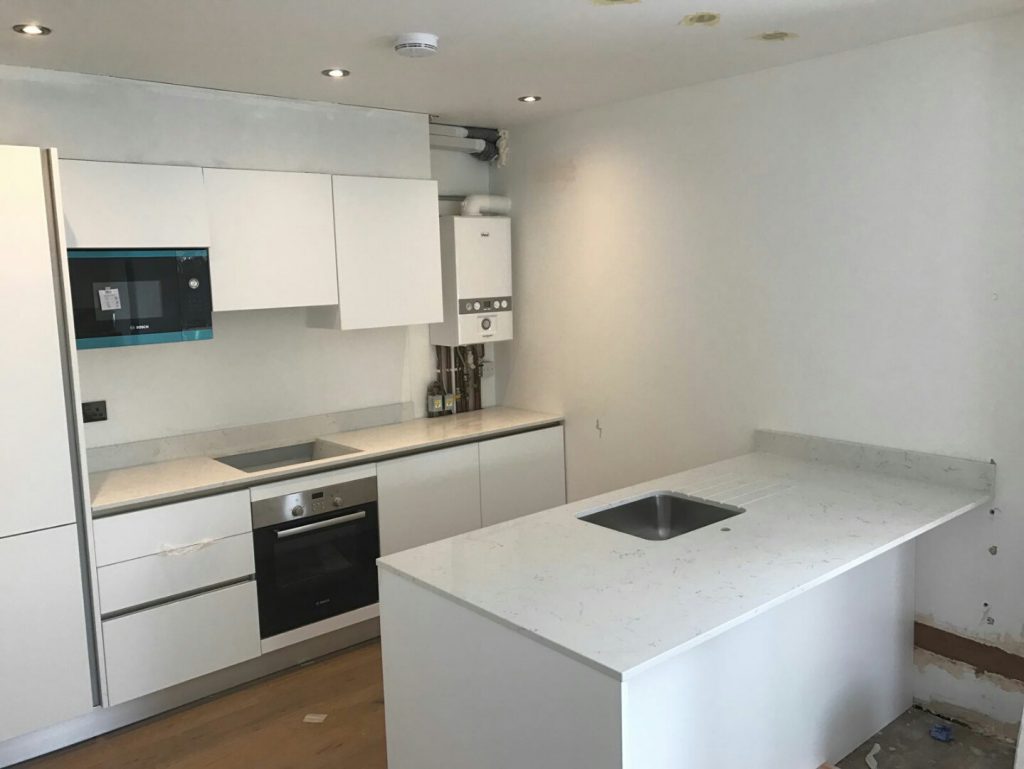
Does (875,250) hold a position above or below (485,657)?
above

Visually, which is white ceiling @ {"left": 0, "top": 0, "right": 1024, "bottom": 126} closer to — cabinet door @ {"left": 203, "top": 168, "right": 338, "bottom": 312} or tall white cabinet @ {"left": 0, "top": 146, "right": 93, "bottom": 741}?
cabinet door @ {"left": 203, "top": 168, "right": 338, "bottom": 312}

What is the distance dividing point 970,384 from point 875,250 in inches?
23.3

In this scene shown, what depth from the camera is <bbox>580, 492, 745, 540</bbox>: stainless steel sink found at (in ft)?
9.23

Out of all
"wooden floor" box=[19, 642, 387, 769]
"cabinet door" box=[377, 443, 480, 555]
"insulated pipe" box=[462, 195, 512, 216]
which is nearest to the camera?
"wooden floor" box=[19, 642, 387, 769]

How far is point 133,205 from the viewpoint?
10.3 feet

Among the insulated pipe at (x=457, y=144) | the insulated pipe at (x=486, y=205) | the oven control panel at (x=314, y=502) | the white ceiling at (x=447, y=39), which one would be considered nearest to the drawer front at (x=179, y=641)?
the oven control panel at (x=314, y=502)

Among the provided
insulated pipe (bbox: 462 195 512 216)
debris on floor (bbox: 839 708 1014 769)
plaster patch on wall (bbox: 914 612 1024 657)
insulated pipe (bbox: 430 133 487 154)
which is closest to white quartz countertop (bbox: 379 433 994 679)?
plaster patch on wall (bbox: 914 612 1024 657)

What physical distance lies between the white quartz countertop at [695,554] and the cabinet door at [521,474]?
1249 millimetres

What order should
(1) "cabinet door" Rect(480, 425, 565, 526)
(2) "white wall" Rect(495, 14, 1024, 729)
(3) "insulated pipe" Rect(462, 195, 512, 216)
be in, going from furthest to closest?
(3) "insulated pipe" Rect(462, 195, 512, 216), (1) "cabinet door" Rect(480, 425, 565, 526), (2) "white wall" Rect(495, 14, 1024, 729)

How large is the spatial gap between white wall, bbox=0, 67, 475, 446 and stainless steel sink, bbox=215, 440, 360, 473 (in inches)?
6.6

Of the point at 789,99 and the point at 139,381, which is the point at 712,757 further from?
the point at 139,381

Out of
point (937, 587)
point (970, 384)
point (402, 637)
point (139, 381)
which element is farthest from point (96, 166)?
point (937, 587)

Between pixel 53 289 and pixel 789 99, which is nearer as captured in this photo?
pixel 53 289

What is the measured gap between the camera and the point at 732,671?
2273 millimetres
